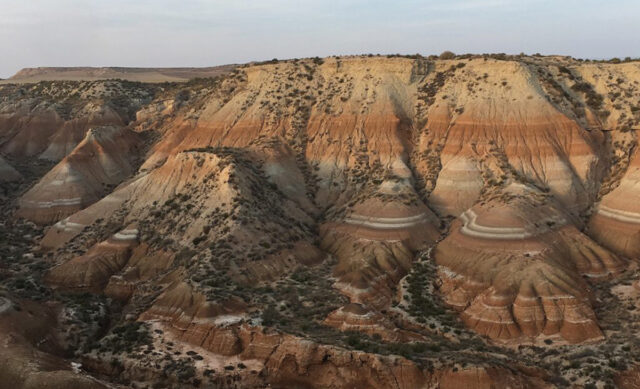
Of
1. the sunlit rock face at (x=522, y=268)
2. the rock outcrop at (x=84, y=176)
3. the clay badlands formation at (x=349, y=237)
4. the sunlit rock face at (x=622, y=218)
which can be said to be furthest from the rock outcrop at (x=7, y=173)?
the sunlit rock face at (x=622, y=218)

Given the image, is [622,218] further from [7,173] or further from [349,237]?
[7,173]

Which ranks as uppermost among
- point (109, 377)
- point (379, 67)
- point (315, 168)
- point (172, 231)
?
point (379, 67)

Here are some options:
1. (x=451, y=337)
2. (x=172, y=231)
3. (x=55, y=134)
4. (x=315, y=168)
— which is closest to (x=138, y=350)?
(x=172, y=231)

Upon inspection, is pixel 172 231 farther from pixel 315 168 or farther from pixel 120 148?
pixel 120 148

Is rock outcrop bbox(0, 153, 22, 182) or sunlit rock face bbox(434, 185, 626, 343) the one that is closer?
sunlit rock face bbox(434, 185, 626, 343)

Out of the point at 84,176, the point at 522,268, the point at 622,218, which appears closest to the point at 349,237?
the point at 522,268

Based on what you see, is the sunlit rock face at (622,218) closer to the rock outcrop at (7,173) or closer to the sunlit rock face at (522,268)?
the sunlit rock face at (522,268)

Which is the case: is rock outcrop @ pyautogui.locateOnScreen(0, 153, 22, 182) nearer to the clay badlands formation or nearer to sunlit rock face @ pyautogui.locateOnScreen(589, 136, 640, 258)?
the clay badlands formation

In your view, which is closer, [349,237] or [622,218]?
[622,218]

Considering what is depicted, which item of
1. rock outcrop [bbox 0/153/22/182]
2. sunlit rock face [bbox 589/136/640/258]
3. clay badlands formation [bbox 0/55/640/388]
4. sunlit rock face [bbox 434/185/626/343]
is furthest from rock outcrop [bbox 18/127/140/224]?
sunlit rock face [bbox 589/136/640/258]
